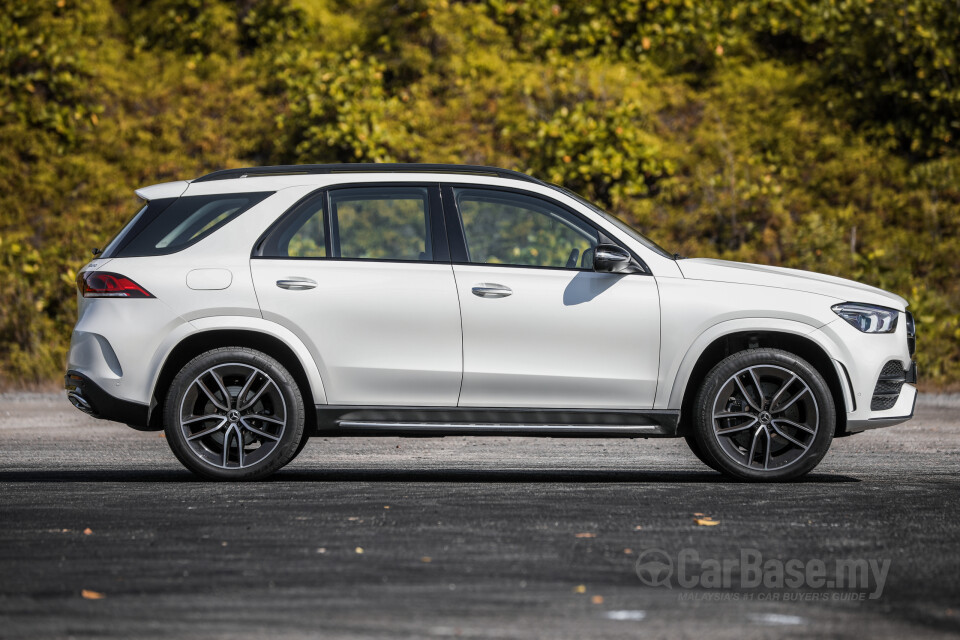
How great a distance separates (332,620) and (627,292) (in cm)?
388

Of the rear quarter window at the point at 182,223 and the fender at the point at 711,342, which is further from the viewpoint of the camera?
the rear quarter window at the point at 182,223

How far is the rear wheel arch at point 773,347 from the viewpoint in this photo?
8.12 meters

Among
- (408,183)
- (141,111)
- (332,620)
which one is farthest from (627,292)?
(141,111)

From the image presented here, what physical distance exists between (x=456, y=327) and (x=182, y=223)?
5.93 ft

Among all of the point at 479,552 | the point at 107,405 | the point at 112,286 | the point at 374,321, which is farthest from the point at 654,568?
the point at 112,286

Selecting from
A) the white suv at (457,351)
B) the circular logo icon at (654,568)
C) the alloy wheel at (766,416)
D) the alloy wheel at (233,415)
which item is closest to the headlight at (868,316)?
the white suv at (457,351)

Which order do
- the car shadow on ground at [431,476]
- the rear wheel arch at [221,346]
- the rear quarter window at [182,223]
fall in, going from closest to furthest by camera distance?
the rear wheel arch at [221,346] < the rear quarter window at [182,223] < the car shadow on ground at [431,476]

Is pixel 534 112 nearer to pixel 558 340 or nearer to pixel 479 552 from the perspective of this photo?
pixel 558 340

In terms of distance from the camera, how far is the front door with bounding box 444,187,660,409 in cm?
795

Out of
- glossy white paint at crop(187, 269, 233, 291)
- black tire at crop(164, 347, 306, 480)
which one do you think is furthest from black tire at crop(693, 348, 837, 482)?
glossy white paint at crop(187, 269, 233, 291)

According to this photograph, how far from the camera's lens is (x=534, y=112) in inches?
730

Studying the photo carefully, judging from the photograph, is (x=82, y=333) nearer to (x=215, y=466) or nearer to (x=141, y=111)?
(x=215, y=466)

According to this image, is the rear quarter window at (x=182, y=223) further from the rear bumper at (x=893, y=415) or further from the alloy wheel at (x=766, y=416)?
the rear bumper at (x=893, y=415)

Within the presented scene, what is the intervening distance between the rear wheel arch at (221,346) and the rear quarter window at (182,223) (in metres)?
0.57
